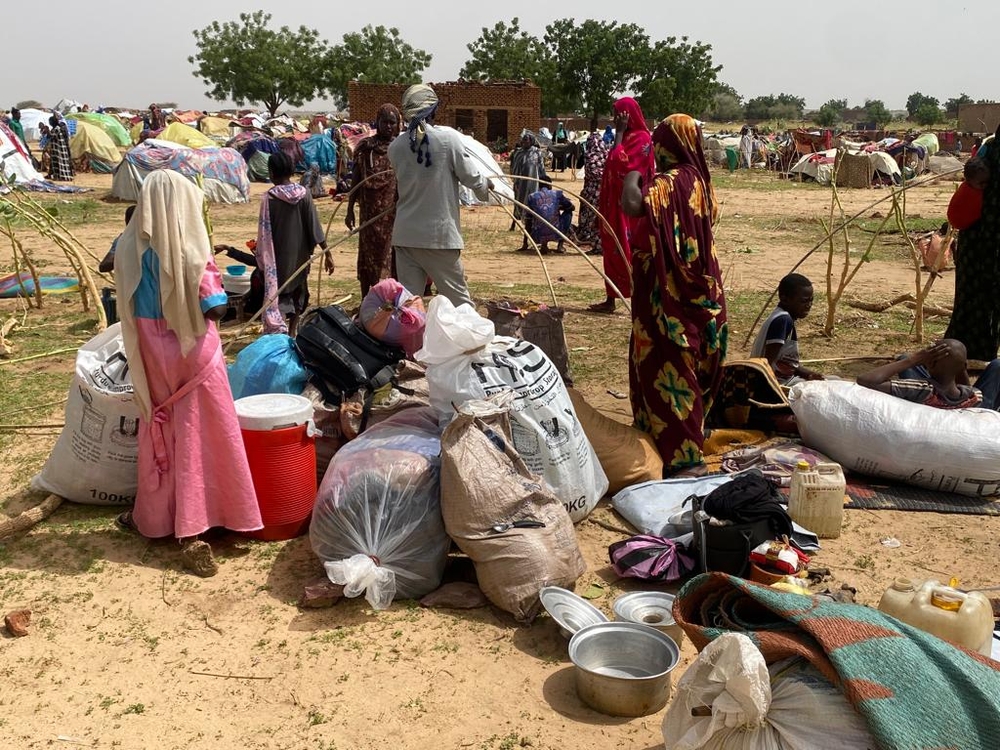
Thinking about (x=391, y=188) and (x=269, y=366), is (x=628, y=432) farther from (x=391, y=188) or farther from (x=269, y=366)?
(x=391, y=188)

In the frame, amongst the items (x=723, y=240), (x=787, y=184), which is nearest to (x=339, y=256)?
(x=723, y=240)

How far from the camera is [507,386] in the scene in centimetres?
354

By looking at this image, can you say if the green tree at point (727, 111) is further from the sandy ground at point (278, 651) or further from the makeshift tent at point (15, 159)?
the sandy ground at point (278, 651)

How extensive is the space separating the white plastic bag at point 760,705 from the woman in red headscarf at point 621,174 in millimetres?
4965

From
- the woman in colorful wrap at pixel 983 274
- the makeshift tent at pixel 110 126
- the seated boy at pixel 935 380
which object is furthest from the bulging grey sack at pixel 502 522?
the makeshift tent at pixel 110 126

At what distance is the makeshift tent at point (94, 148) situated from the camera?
22.0 m

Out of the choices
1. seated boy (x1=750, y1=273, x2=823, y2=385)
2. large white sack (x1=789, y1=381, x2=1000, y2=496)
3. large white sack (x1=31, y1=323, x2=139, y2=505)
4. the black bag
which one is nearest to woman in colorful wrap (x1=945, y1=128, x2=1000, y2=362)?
seated boy (x1=750, y1=273, x2=823, y2=385)

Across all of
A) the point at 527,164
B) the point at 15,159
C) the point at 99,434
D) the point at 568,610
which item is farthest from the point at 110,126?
the point at 568,610

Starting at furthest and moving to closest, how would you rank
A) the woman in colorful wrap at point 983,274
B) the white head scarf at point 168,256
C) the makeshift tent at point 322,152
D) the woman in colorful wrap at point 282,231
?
1. the makeshift tent at point 322,152
2. the woman in colorful wrap at point 282,231
3. the woman in colorful wrap at point 983,274
4. the white head scarf at point 168,256

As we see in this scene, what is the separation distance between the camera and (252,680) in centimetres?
275

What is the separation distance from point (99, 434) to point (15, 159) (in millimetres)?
16934

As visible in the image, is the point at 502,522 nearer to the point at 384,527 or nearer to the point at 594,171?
the point at 384,527

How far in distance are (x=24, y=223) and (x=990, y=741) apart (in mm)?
14183

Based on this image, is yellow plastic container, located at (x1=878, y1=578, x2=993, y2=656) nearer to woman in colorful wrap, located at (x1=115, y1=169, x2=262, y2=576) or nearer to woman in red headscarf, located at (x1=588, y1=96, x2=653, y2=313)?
woman in colorful wrap, located at (x1=115, y1=169, x2=262, y2=576)
